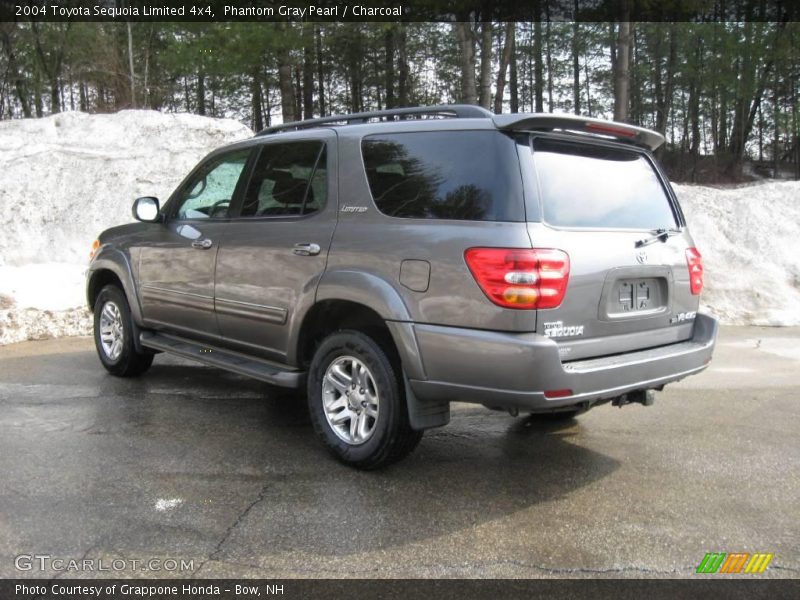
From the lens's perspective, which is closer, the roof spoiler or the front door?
the roof spoiler

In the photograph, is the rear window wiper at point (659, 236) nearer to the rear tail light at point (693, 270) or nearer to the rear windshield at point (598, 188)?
the rear windshield at point (598, 188)

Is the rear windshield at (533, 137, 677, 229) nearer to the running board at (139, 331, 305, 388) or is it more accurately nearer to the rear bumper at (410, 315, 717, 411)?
the rear bumper at (410, 315, 717, 411)

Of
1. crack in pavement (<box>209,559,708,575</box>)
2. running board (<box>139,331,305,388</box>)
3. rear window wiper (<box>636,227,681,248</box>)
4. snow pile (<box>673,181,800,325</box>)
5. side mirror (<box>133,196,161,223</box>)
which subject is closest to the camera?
crack in pavement (<box>209,559,708,575</box>)

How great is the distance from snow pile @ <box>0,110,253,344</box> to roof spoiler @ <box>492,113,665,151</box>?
751 cm

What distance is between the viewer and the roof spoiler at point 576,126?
3.45 metres

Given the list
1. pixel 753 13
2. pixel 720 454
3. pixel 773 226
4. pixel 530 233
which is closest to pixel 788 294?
pixel 773 226

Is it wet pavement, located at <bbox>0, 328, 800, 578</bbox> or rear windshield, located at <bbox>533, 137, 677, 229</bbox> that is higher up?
rear windshield, located at <bbox>533, 137, 677, 229</bbox>

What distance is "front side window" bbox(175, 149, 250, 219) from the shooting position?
5.03m

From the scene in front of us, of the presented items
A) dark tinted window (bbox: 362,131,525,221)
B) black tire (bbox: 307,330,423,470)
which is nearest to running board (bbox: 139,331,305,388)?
black tire (bbox: 307,330,423,470)

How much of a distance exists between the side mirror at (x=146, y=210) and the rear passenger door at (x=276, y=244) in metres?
1.06

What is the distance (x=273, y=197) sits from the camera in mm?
4590

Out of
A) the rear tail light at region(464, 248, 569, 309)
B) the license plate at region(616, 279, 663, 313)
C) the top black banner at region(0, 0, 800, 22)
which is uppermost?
the top black banner at region(0, 0, 800, 22)

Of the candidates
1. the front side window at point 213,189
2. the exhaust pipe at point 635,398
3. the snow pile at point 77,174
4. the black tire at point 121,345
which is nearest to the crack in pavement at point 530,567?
the exhaust pipe at point 635,398

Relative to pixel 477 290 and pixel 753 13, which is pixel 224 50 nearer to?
pixel 477 290
